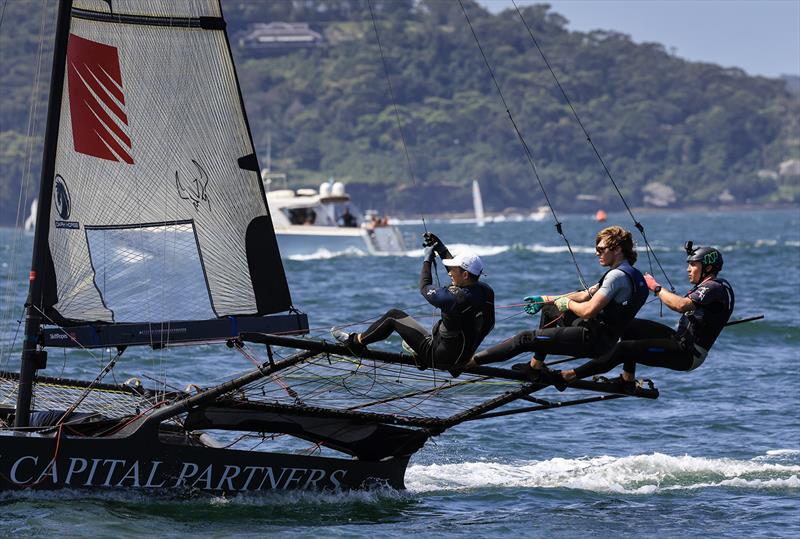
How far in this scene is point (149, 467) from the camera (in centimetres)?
1002

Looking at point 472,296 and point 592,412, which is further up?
point 472,296

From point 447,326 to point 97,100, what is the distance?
297cm

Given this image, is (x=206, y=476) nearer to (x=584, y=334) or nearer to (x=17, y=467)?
(x=17, y=467)

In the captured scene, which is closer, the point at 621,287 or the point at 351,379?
the point at 621,287

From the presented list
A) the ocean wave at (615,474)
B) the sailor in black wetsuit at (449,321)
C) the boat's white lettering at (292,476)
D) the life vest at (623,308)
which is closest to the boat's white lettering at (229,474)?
the boat's white lettering at (292,476)

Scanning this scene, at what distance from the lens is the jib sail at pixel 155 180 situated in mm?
10367

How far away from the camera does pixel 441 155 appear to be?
513 feet

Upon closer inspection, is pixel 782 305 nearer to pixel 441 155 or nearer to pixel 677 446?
pixel 677 446

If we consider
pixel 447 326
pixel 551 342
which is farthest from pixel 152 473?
pixel 551 342

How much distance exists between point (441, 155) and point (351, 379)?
5728 inches

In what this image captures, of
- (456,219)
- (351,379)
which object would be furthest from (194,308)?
(456,219)

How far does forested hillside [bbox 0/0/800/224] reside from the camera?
492ft

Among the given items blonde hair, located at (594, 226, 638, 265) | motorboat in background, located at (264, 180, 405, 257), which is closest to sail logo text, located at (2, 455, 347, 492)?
blonde hair, located at (594, 226, 638, 265)

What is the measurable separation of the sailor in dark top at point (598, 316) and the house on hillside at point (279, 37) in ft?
573
